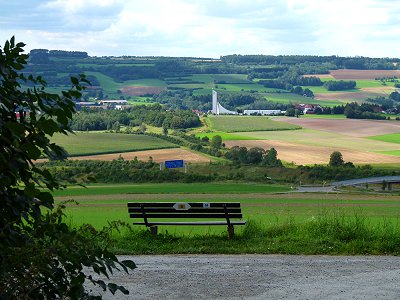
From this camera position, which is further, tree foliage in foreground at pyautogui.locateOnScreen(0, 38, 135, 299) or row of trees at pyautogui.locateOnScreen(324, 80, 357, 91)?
row of trees at pyautogui.locateOnScreen(324, 80, 357, 91)

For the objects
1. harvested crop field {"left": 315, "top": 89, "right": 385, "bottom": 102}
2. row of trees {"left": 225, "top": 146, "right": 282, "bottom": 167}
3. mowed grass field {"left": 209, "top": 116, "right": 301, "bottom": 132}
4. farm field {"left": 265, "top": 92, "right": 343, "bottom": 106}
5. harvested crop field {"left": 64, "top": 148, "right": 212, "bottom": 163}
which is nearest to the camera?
harvested crop field {"left": 64, "top": 148, "right": 212, "bottom": 163}

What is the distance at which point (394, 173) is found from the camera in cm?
6275

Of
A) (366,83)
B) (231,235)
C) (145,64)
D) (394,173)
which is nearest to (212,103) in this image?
(366,83)

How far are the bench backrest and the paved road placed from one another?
1.59 metres

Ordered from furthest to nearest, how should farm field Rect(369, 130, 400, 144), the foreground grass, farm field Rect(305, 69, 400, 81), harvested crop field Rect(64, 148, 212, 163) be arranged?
farm field Rect(305, 69, 400, 81), farm field Rect(369, 130, 400, 144), harvested crop field Rect(64, 148, 212, 163), the foreground grass

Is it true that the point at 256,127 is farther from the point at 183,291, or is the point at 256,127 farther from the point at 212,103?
the point at 183,291

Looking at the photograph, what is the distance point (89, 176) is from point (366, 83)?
16651cm

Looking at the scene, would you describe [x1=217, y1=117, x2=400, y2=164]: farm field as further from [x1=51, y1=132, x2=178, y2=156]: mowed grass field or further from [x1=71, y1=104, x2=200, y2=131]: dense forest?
[x1=71, y1=104, x2=200, y2=131]: dense forest

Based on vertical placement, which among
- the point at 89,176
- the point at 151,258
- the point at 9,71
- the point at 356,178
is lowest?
the point at 356,178

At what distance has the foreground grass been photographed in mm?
12508

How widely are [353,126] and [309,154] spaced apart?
76.2 ft

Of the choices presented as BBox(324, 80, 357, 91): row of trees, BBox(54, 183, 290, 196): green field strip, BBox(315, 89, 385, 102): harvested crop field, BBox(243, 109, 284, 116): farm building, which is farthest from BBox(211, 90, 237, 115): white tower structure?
BBox(54, 183, 290, 196): green field strip

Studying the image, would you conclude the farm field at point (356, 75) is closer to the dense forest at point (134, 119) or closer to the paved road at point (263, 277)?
the dense forest at point (134, 119)

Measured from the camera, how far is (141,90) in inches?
6452
